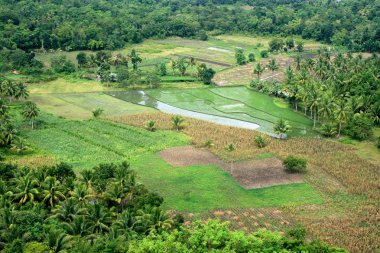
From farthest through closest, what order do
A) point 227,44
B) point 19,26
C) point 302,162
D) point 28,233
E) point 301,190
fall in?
point 227,44 < point 19,26 < point 302,162 < point 301,190 < point 28,233

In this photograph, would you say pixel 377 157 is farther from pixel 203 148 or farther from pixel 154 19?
pixel 154 19

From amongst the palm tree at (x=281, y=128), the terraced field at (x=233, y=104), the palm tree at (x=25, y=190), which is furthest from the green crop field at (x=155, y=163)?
the terraced field at (x=233, y=104)

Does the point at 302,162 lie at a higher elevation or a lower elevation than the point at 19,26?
lower

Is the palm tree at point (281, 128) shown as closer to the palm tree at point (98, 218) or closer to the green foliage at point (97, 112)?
the green foliage at point (97, 112)

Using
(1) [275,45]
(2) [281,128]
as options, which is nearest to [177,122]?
(2) [281,128]

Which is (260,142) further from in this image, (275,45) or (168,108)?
(275,45)

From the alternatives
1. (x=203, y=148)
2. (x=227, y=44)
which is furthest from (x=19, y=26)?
(x=203, y=148)
